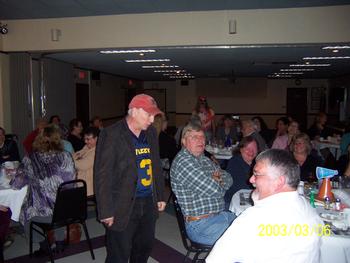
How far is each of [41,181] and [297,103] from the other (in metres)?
16.7

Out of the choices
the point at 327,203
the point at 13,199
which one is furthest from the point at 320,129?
the point at 13,199

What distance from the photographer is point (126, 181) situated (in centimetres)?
240

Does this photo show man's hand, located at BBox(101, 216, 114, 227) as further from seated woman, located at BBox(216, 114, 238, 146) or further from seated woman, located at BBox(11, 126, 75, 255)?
seated woman, located at BBox(216, 114, 238, 146)

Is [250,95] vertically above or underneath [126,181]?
above

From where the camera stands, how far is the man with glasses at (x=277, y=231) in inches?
55.8

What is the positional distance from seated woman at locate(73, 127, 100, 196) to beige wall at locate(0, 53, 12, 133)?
9.53 feet

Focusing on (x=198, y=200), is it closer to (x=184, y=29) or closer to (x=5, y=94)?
(x=184, y=29)

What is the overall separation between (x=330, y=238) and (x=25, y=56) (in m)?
6.34

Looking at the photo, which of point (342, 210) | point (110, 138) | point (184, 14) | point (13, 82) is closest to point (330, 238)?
point (342, 210)

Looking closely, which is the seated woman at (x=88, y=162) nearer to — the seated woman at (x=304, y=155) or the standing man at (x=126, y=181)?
the standing man at (x=126, y=181)

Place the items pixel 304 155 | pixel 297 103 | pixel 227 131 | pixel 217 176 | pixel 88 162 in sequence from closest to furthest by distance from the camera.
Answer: pixel 217 176, pixel 304 155, pixel 88 162, pixel 227 131, pixel 297 103

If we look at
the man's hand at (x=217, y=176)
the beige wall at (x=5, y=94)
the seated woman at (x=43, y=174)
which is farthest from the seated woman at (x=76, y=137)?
the man's hand at (x=217, y=176)

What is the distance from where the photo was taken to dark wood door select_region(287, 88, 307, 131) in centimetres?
1784

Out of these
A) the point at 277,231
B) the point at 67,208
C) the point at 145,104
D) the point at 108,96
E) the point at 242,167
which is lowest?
the point at 67,208
